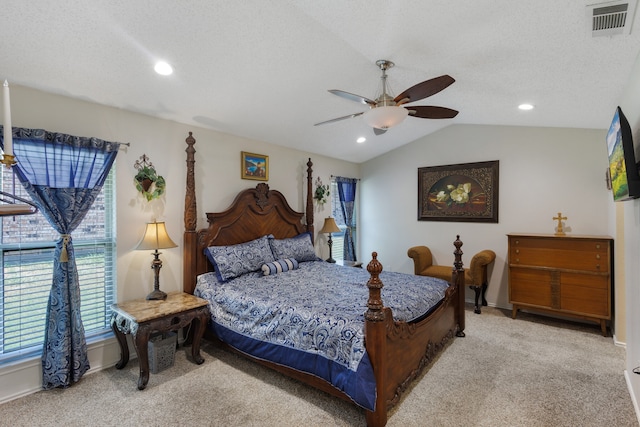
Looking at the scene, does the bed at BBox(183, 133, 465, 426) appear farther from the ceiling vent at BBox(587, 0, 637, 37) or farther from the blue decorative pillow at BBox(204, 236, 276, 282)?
the ceiling vent at BBox(587, 0, 637, 37)

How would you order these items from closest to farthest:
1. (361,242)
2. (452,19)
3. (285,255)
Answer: (452,19) < (285,255) < (361,242)

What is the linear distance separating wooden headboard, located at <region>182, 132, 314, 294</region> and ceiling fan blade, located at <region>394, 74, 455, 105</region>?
2.29 meters

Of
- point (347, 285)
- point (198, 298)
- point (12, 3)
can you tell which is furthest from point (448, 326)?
point (12, 3)

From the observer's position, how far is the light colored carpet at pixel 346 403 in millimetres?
2238

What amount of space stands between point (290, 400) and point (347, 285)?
3.94 ft

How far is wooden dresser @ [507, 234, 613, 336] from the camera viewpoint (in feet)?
12.0

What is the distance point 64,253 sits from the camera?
102 inches

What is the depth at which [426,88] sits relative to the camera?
233 centimetres

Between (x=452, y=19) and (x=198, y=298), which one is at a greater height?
(x=452, y=19)

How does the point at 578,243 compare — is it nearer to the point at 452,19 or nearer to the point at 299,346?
the point at 452,19

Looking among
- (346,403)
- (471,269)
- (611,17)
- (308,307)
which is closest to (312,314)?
(308,307)

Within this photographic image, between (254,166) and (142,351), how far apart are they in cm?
252

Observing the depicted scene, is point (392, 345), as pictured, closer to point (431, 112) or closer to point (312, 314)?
point (312, 314)

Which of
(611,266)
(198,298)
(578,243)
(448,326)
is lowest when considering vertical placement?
(448,326)
